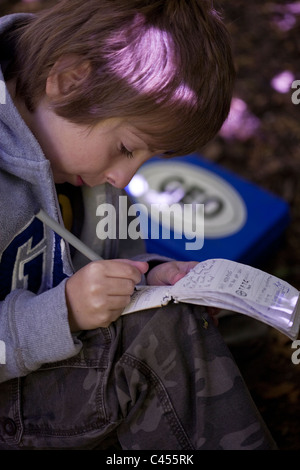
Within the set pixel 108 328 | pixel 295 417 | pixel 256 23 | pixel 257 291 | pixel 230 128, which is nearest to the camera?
pixel 257 291

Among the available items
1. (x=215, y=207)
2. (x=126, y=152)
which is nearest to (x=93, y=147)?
(x=126, y=152)

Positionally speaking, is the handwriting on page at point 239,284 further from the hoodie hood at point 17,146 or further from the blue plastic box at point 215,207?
the blue plastic box at point 215,207

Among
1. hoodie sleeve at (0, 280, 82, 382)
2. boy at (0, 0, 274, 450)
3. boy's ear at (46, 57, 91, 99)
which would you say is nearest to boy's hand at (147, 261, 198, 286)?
boy at (0, 0, 274, 450)

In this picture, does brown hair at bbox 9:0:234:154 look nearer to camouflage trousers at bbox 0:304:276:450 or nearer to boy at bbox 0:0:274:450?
boy at bbox 0:0:274:450

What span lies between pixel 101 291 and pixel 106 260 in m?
0.07

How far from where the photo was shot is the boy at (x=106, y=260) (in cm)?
101

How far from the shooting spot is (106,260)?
3.54 ft

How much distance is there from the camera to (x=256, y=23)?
2.96 m

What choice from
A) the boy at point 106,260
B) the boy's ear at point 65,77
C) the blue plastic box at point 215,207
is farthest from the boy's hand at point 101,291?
the blue plastic box at point 215,207

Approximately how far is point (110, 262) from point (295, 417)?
0.73m

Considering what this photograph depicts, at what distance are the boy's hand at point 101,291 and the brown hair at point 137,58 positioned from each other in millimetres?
244

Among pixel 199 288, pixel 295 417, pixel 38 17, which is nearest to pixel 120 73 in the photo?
pixel 38 17
